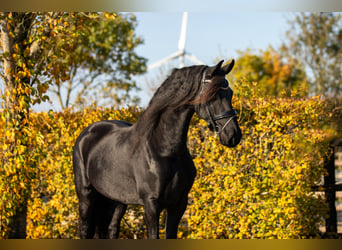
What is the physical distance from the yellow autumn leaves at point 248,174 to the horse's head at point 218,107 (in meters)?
3.04

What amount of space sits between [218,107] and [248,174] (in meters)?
3.29

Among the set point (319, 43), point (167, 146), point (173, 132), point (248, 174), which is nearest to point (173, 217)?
point (167, 146)

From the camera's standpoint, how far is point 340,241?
2.37 meters

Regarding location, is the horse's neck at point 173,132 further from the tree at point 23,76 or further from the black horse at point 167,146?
the tree at point 23,76

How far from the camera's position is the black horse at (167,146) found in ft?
9.95

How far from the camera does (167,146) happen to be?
324cm

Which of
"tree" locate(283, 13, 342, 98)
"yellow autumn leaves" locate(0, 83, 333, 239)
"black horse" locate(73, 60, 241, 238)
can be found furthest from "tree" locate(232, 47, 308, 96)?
"black horse" locate(73, 60, 241, 238)

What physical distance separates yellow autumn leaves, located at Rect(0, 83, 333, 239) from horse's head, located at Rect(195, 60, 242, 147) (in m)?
3.04

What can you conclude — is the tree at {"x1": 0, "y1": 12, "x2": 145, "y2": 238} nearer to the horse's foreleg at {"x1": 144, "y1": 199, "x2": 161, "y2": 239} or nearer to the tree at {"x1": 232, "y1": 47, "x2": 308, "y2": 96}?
the horse's foreleg at {"x1": 144, "y1": 199, "x2": 161, "y2": 239}

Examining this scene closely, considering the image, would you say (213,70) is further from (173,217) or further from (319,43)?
(319,43)

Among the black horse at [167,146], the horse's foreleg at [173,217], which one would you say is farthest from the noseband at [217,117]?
the horse's foreleg at [173,217]

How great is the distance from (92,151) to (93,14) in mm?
2676

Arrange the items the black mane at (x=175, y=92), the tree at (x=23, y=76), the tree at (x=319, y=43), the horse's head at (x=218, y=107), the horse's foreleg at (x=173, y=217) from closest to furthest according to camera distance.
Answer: the horse's head at (x=218, y=107), the black mane at (x=175, y=92), the horse's foreleg at (x=173, y=217), the tree at (x=23, y=76), the tree at (x=319, y=43)
